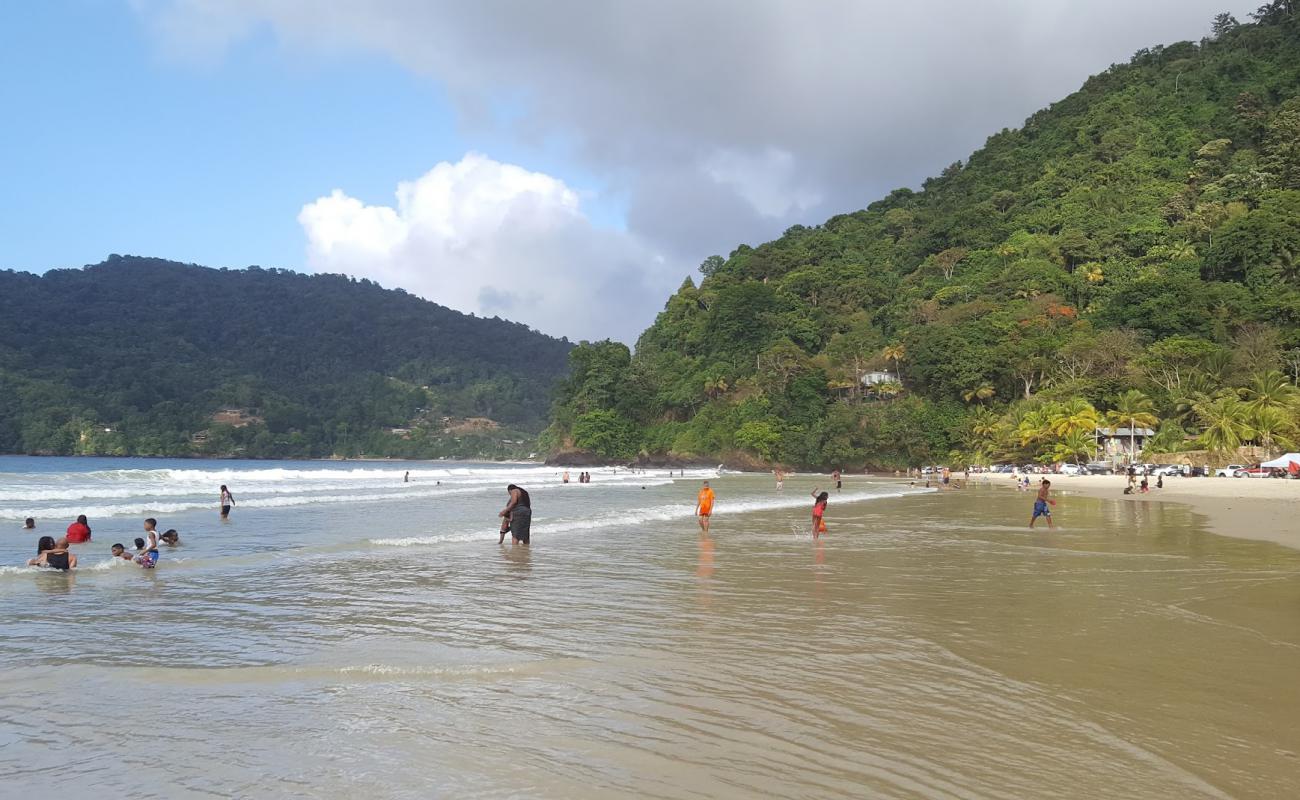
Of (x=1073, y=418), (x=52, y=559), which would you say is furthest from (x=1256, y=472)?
(x=52, y=559)

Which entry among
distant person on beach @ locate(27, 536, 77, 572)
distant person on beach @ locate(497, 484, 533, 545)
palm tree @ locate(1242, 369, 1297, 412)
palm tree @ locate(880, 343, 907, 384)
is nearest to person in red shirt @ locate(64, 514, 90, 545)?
distant person on beach @ locate(27, 536, 77, 572)

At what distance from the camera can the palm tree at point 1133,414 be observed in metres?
54.8

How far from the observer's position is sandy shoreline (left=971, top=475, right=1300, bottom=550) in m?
18.8

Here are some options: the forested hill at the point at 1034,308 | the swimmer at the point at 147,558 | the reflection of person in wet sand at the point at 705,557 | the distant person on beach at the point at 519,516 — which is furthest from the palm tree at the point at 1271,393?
the swimmer at the point at 147,558

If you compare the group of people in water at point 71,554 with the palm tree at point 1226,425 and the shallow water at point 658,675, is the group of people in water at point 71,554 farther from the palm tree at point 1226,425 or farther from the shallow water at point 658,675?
the palm tree at point 1226,425

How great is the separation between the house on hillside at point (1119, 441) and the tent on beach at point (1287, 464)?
13860 millimetres

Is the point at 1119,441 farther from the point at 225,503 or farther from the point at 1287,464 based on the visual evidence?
the point at 225,503

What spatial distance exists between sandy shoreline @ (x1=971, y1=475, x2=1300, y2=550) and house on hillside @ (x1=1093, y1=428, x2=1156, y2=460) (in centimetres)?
946

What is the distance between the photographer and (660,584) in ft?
37.3

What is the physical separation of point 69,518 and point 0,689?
20.6m

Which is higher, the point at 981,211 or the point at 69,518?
the point at 981,211

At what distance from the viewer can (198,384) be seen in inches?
5556

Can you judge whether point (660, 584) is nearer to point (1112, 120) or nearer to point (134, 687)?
point (134, 687)

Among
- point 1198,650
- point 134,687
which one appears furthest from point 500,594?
point 1198,650
